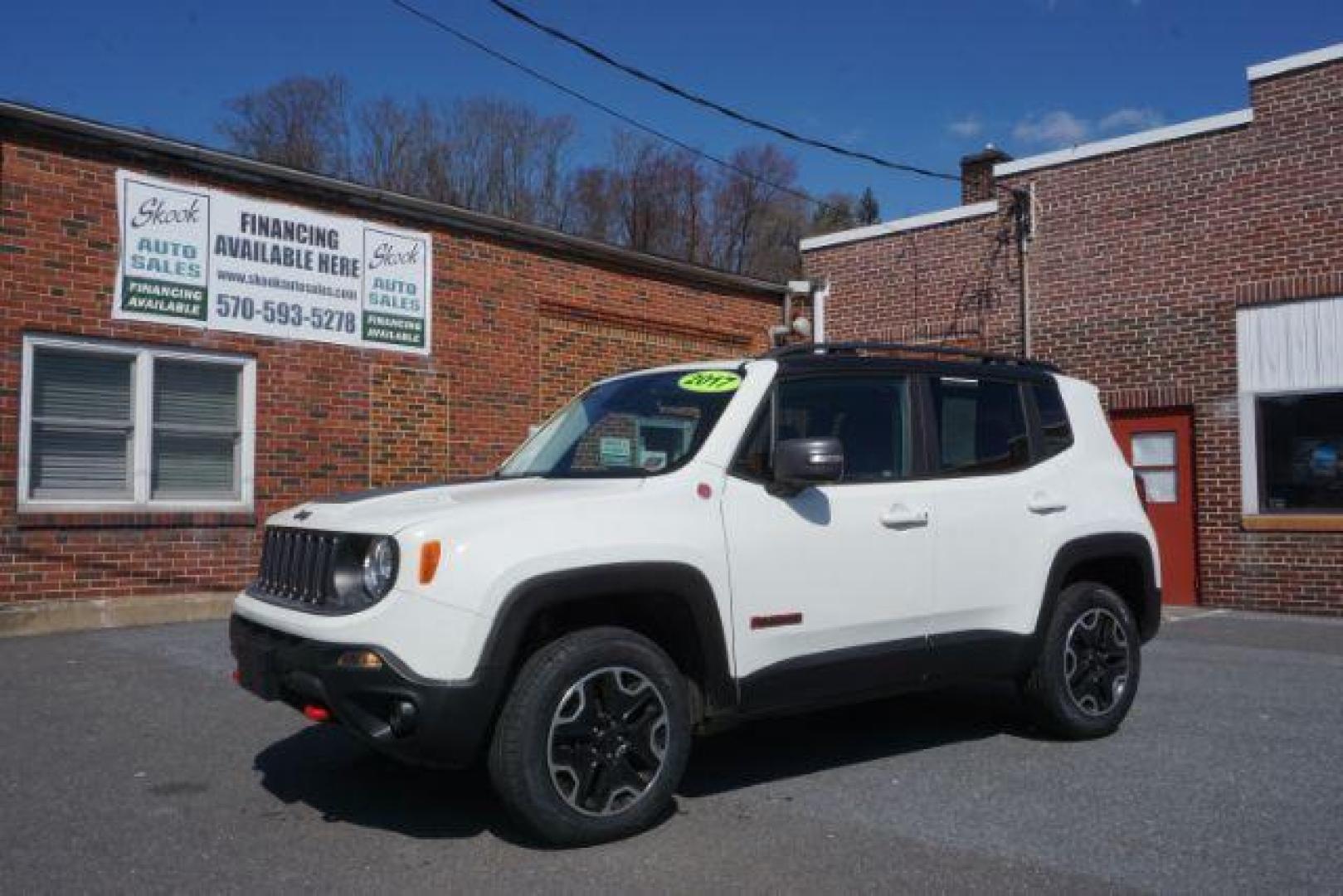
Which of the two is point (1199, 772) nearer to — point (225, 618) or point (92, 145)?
point (225, 618)

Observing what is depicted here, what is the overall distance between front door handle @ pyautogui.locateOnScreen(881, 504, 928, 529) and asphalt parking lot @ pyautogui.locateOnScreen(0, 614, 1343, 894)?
1.10 m

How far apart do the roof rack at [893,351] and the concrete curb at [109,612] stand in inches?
264

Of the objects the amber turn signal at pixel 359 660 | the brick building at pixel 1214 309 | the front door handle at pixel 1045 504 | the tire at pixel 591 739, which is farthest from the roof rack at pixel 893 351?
the brick building at pixel 1214 309

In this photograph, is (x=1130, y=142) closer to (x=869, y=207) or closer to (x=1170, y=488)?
(x=1170, y=488)

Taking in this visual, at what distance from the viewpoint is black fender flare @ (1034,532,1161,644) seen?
220 inches

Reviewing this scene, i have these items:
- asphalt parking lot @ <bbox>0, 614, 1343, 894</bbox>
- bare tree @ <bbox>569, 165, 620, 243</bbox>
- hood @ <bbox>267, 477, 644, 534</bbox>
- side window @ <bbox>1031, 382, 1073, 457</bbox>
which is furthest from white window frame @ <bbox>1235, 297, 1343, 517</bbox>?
bare tree @ <bbox>569, 165, 620, 243</bbox>

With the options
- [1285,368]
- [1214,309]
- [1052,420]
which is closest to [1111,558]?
[1052,420]

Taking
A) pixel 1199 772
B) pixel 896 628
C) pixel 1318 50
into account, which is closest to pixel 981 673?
pixel 896 628

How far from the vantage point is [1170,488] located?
1273 centimetres

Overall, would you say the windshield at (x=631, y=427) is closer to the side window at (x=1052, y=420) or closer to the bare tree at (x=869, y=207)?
the side window at (x=1052, y=420)

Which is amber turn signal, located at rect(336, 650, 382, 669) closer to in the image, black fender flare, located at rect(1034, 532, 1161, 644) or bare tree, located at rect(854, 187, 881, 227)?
black fender flare, located at rect(1034, 532, 1161, 644)

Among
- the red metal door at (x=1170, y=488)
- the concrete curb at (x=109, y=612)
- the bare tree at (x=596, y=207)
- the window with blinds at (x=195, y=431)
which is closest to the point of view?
the concrete curb at (x=109, y=612)

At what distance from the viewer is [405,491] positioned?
15.8 ft

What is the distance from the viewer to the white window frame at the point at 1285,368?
1156 centimetres
